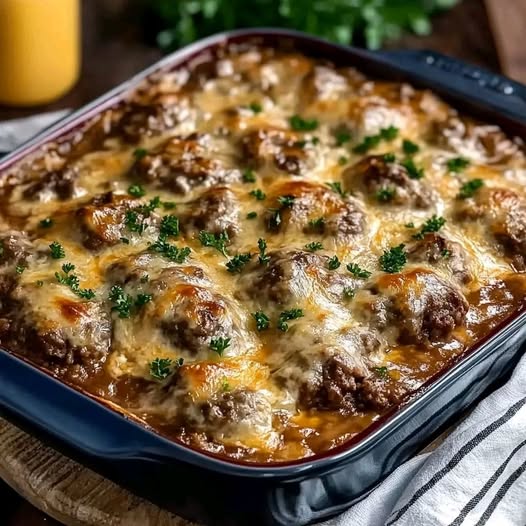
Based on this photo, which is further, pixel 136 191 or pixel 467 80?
pixel 467 80

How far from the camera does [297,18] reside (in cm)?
490

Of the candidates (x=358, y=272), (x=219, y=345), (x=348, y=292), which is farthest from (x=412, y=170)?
(x=219, y=345)

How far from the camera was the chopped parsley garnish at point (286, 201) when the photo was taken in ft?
10.8

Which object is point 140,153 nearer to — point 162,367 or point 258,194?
point 258,194

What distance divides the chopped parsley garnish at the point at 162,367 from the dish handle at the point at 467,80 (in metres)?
1.61

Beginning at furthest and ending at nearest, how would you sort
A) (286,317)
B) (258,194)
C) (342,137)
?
(342,137) < (258,194) < (286,317)

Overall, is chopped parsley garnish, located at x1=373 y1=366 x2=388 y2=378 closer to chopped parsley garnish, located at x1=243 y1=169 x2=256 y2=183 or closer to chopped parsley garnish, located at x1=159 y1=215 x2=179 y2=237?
chopped parsley garnish, located at x1=159 y1=215 x2=179 y2=237

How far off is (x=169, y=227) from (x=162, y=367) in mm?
580

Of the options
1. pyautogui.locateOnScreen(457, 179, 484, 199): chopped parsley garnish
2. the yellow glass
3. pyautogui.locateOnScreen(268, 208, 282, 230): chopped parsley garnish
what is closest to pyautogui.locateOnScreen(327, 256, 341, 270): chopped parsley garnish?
pyautogui.locateOnScreen(268, 208, 282, 230): chopped parsley garnish

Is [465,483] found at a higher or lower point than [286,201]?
lower

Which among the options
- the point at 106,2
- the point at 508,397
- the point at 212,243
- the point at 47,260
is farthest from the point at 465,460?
the point at 106,2

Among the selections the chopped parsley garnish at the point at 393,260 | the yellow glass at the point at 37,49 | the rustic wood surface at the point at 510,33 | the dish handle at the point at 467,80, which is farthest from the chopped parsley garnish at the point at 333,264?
the rustic wood surface at the point at 510,33

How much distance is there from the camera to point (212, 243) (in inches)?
127

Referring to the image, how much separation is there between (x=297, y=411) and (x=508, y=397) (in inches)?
24.3
